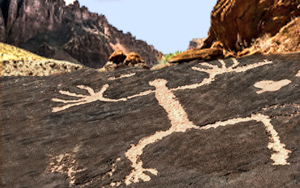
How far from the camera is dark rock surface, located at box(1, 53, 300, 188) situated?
2.71 metres

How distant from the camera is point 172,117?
12.8ft

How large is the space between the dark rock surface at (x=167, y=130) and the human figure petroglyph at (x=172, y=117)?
16 mm

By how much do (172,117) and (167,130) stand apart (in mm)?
349

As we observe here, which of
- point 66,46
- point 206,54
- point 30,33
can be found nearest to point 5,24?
point 30,33

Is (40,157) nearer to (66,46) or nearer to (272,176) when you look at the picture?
(272,176)

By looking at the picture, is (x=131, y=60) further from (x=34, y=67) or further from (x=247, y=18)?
(x=34, y=67)

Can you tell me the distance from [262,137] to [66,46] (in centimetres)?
4041

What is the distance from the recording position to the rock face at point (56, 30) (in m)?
36.2

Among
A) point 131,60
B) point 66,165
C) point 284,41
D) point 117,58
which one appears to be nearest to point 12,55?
point 117,58

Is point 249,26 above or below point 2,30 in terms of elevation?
below

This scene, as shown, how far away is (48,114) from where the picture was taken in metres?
4.57

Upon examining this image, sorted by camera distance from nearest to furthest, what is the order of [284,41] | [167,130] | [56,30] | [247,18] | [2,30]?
[167,130], [284,41], [247,18], [2,30], [56,30]

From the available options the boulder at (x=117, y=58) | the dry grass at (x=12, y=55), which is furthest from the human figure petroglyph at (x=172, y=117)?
the dry grass at (x=12, y=55)

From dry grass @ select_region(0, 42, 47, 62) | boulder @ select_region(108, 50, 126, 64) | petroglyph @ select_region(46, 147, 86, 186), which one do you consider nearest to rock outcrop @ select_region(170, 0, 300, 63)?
boulder @ select_region(108, 50, 126, 64)
